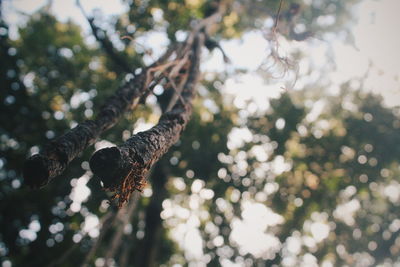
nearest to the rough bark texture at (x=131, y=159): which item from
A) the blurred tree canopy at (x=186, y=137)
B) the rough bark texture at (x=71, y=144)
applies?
the rough bark texture at (x=71, y=144)

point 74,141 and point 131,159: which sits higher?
point 131,159

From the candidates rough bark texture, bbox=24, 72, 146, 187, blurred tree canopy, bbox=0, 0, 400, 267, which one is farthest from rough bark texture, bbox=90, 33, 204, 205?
blurred tree canopy, bbox=0, 0, 400, 267

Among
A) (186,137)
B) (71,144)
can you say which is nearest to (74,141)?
(71,144)

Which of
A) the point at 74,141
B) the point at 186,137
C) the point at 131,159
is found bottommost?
the point at 186,137

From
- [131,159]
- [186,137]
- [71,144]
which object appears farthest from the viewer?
[186,137]

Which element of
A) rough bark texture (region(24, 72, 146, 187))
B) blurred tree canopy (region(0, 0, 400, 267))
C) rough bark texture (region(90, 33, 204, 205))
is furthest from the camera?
blurred tree canopy (region(0, 0, 400, 267))

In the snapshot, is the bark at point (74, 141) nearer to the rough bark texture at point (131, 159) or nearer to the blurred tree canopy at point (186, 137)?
the rough bark texture at point (131, 159)

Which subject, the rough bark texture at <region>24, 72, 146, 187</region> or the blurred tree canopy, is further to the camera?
the blurred tree canopy

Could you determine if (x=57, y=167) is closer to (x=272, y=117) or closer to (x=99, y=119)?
(x=99, y=119)

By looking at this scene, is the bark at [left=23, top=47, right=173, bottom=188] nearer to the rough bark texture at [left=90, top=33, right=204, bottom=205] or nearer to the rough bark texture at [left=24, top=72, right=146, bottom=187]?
the rough bark texture at [left=24, top=72, right=146, bottom=187]

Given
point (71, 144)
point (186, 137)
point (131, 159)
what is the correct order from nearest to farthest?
point (131, 159) → point (71, 144) → point (186, 137)

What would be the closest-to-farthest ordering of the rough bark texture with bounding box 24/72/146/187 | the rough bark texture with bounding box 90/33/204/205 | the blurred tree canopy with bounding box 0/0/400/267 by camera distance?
the rough bark texture with bounding box 90/33/204/205
the rough bark texture with bounding box 24/72/146/187
the blurred tree canopy with bounding box 0/0/400/267

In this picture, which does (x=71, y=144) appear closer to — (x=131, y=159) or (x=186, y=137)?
(x=131, y=159)

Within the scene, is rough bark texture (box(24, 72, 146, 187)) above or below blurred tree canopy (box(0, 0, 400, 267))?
above
